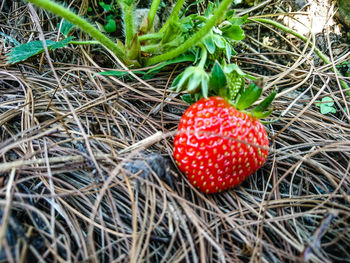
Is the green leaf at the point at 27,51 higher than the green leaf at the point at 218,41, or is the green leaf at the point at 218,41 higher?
the green leaf at the point at 218,41

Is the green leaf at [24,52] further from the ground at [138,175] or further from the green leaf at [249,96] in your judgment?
the green leaf at [249,96]

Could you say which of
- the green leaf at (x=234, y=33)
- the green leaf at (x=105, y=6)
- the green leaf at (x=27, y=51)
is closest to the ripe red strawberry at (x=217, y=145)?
the green leaf at (x=234, y=33)

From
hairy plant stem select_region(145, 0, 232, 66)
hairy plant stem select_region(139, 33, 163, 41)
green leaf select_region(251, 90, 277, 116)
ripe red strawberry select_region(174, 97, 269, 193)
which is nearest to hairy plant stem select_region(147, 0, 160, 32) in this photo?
hairy plant stem select_region(139, 33, 163, 41)

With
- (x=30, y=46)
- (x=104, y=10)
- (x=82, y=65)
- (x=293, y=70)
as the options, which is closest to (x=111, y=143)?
(x=82, y=65)

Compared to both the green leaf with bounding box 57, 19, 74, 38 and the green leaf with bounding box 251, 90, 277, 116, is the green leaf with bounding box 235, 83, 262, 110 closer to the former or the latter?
the green leaf with bounding box 251, 90, 277, 116

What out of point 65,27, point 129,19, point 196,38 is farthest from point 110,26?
point 196,38

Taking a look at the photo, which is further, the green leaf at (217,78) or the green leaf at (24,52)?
the green leaf at (24,52)
